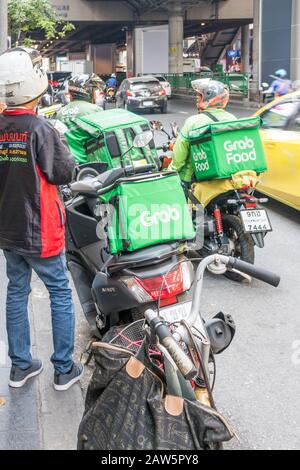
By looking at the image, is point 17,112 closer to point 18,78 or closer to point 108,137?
point 18,78

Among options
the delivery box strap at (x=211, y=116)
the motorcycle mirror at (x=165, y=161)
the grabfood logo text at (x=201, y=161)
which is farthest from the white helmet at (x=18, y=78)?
the motorcycle mirror at (x=165, y=161)

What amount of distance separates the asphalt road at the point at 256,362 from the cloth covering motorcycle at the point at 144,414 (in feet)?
2.82

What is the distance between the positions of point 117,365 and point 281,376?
72.8 inches

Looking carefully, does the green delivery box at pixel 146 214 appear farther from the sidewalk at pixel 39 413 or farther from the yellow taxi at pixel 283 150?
the yellow taxi at pixel 283 150

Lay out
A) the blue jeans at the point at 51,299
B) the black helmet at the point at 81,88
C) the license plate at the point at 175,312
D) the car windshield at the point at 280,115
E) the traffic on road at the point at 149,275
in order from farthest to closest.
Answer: the car windshield at the point at 280,115 < the black helmet at the point at 81,88 < the blue jeans at the point at 51,299 < the license plate at the point at 175,312 < the traffic on road at the point at 149,275

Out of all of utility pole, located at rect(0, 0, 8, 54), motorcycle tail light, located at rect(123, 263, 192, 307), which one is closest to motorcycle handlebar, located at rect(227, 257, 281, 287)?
motorcycle tail light, located at rect(123, 263, 192, 307)

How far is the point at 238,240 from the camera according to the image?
5738mm

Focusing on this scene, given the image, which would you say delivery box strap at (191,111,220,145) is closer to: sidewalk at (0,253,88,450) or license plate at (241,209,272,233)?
license plate at (241,209,272,233)

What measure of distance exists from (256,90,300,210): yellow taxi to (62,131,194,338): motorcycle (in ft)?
11.7

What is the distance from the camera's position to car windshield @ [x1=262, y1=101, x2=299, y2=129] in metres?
7.93

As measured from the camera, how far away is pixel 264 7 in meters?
25.0

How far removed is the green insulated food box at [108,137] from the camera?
5.72 m

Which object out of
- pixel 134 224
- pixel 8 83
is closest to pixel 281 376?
pixel 134 224

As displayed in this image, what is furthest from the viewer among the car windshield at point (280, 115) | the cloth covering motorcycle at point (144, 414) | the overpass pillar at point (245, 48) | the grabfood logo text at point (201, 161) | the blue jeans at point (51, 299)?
the overpass pillar at point (245, 48)
